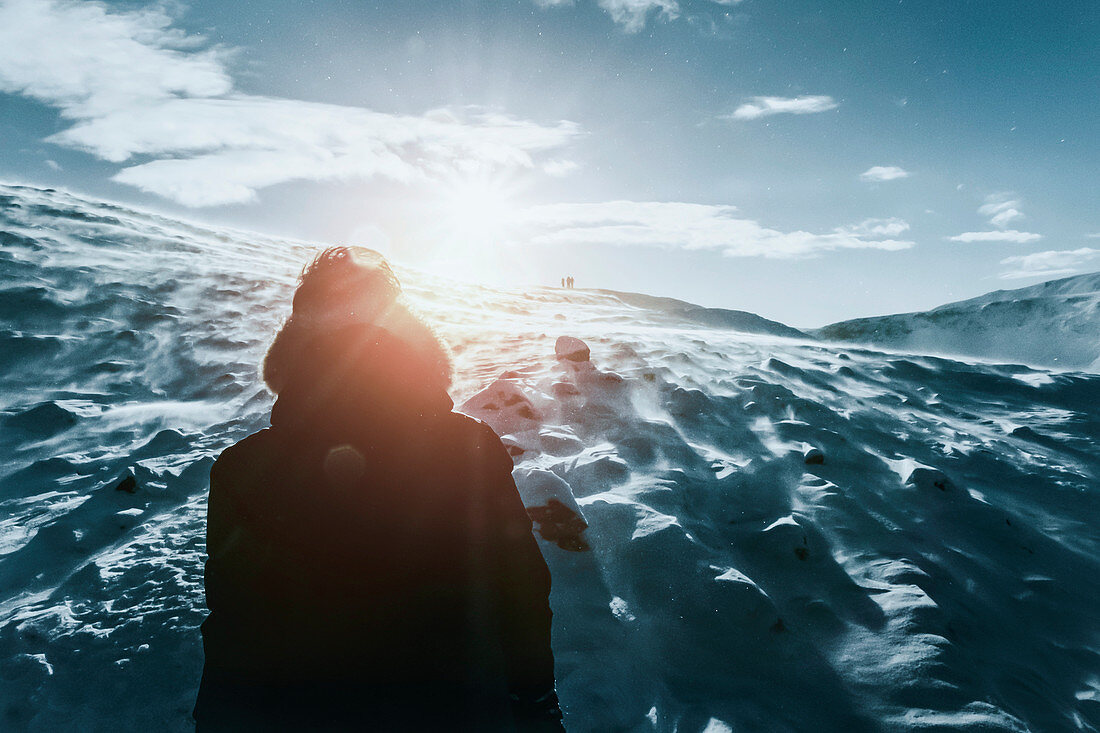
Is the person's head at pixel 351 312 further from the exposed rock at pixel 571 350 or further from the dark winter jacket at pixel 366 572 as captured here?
the exposed rock at pixel 571 350

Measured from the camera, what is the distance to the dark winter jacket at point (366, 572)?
1348mm

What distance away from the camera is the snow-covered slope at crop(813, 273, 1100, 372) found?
10.8 meters

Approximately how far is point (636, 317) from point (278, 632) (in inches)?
563

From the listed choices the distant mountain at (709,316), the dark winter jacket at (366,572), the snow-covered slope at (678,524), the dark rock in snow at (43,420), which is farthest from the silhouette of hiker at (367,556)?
the distant mountain at (709,316)

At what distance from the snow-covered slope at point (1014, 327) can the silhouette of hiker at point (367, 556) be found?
38.0 feet

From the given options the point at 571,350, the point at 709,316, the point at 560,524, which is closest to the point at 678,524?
the point at 560,524

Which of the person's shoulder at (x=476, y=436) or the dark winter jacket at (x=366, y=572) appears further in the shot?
the person's shoulder at (x=476, y=436)

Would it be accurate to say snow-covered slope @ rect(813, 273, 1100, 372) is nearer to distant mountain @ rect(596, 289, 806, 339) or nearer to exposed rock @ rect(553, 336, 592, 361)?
distant mountain @ rect(596, 289, 806, 339)

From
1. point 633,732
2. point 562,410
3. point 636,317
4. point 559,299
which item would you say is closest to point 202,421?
point 562,410

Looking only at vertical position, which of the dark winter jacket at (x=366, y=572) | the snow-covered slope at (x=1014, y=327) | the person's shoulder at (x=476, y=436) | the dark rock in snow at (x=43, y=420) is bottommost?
the dark rock in snow at (x=43, y=420)

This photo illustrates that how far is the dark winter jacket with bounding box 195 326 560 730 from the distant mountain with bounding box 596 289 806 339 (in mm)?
14739

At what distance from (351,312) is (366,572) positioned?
2.12 ft

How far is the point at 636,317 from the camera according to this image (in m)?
15.2

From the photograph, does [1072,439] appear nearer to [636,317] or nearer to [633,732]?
[633,732]
